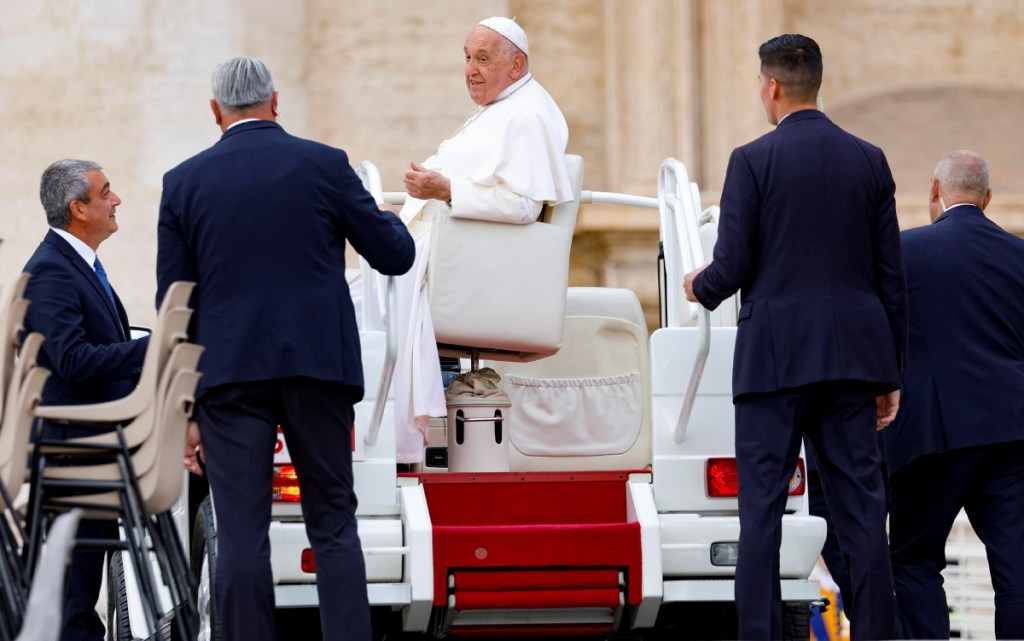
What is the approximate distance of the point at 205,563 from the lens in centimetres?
548

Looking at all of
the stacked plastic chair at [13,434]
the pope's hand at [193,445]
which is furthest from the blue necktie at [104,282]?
the stacked plastic chair at [13,434]

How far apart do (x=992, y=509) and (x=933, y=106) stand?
8.72 m

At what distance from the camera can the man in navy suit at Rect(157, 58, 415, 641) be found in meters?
4.63

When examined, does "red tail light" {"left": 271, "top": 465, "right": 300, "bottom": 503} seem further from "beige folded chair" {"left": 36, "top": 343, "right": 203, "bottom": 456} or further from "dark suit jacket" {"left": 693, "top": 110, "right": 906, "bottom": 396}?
"dark suit jacket" {"left": 693, "top": 110, "right": 906, "bottom": 396}

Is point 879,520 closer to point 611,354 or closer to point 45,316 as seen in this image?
point 611,354

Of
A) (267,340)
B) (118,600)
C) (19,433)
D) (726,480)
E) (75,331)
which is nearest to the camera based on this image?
(19,433)

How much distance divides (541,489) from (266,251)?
1400mm

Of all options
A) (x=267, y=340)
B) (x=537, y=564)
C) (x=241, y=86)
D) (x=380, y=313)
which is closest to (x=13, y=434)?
(x=267, y=340)

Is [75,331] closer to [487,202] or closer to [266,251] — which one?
[266,251]

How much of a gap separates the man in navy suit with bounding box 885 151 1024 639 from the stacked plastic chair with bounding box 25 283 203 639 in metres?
2.47

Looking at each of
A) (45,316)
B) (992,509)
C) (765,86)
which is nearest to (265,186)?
(45,316)

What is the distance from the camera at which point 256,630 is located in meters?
4.59

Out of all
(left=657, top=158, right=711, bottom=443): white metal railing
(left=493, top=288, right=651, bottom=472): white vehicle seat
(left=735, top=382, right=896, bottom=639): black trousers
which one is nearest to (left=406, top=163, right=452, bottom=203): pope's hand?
(left=657, top=158, right=711, bottom=443): white metal railing

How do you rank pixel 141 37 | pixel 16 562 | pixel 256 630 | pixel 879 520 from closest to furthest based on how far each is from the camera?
pixel 16 562
pixel 256 630
pixel 879 520
pixel 141 37
